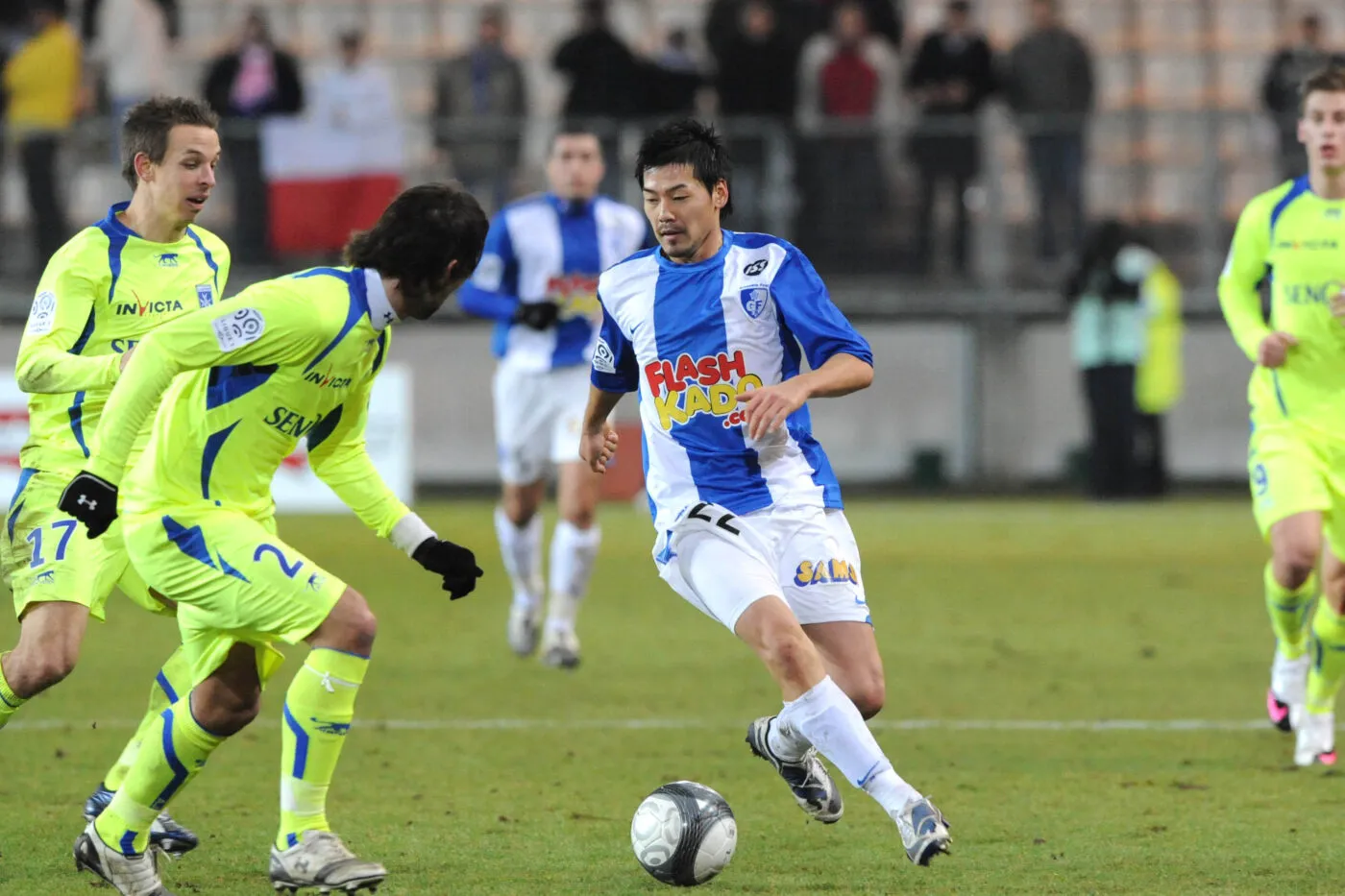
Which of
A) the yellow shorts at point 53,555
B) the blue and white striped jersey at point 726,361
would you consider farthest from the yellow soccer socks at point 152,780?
the blue and white striped jersey at point 726,361

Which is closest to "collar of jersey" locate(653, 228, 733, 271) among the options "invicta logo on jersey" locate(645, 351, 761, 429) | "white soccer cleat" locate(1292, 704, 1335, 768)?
"invicta logo on jersey" locate(645, 351, 761, 429)

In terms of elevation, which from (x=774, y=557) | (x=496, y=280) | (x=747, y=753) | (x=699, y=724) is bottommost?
(x=699, y=724)

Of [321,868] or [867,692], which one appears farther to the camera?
[867,692]

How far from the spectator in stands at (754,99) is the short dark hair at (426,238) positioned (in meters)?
12.4

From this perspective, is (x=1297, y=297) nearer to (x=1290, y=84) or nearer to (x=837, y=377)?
(x=837, y=377)

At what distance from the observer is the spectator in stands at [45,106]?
17.6 m

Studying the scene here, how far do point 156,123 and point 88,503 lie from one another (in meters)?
1.58

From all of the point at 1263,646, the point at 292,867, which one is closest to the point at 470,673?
the point at 1263,646

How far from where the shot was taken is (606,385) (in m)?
6.23

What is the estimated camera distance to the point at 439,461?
19219 mm

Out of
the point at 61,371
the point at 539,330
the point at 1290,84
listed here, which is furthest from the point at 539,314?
the point at 1290,84

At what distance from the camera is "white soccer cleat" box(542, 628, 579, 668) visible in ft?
32.3

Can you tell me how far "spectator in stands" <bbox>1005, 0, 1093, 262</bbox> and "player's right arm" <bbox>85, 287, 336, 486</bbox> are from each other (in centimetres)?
1374

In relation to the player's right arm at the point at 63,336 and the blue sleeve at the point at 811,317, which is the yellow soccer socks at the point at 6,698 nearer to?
the player's right arm at the point at 63,336
